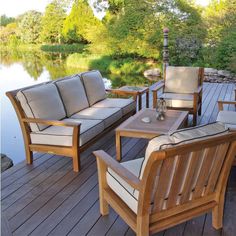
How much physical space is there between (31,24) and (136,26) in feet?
36.4

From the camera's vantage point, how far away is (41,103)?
3117 mm

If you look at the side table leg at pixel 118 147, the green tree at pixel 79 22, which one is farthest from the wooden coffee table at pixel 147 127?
the green tree at pixel 79 22

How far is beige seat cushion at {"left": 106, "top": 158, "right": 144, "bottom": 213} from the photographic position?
5.66ft

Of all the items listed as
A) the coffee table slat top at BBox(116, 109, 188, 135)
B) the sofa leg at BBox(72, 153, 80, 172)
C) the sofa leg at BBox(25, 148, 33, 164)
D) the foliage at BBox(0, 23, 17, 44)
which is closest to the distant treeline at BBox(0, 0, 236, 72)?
the foliage at BBox(0, 23, 17, 44)

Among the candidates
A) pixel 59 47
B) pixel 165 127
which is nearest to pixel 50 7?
pixel 59 47

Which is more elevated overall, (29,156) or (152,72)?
(29,156)

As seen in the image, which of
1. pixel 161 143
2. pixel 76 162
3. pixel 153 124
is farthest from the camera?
pixel 153 124

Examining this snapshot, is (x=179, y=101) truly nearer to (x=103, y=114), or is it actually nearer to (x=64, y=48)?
(x=103, y=114)

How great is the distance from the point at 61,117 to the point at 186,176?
2.06 metres

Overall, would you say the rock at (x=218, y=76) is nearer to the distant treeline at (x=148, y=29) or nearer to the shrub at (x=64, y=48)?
the distant treeline at (x=148, y=29)

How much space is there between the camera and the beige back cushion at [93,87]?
410 centimetres

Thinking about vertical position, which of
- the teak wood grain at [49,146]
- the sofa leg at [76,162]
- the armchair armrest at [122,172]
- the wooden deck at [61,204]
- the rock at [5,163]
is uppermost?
the armchair armrest at [122,172]

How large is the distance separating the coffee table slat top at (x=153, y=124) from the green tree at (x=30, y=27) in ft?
70.3

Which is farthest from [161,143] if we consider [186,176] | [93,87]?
[93,87]
